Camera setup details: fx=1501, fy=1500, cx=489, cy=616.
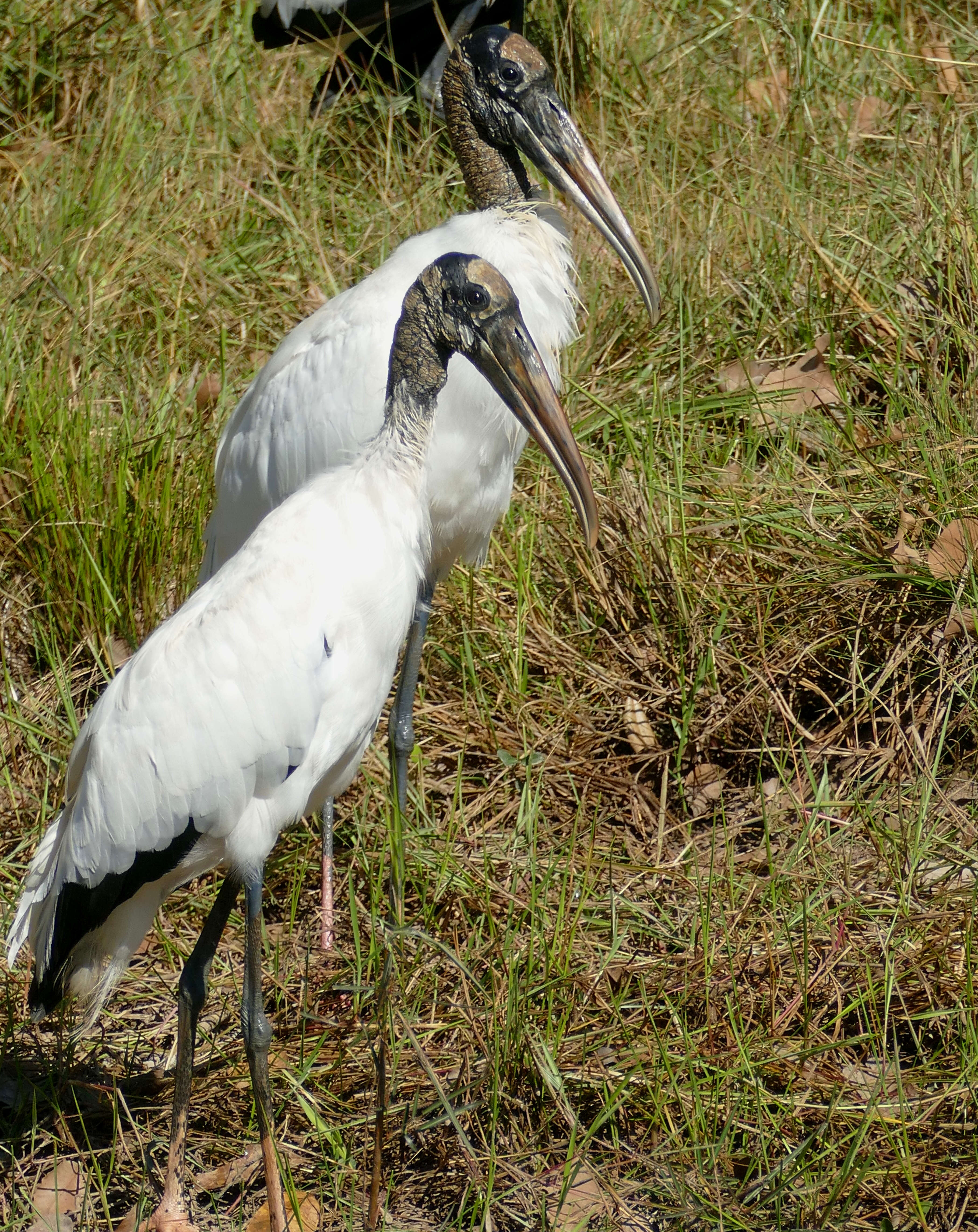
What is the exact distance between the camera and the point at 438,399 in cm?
290

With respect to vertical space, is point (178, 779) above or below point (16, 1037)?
above

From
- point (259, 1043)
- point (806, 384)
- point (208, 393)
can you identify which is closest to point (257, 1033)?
point (259, 1043)

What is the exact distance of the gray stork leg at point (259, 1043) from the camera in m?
2.37

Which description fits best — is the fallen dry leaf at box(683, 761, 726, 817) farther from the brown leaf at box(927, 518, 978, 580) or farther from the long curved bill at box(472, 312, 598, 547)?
the long curved bill at box(472, 312, 598, 547)

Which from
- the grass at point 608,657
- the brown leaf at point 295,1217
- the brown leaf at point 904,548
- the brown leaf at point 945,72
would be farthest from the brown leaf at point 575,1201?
the brown leaf at point 945,72

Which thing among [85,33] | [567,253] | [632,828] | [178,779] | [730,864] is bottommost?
[632,828]

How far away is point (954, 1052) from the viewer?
236cm

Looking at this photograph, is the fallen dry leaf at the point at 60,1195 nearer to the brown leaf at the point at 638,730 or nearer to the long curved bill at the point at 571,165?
the brown leaf at the point at 638,730

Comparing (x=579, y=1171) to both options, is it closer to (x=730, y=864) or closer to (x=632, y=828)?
(x=730, y=864)

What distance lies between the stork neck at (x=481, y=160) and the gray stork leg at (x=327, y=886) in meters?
1.31

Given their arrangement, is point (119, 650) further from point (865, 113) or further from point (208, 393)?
point (865, 113)

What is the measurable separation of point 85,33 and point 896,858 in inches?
161

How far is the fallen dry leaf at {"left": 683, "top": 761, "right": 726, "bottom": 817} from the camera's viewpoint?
10.5ft

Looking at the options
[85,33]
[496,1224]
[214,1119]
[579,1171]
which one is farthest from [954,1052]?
[85,33]
